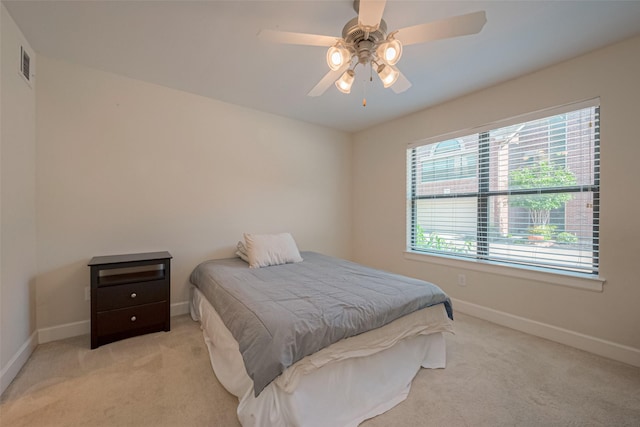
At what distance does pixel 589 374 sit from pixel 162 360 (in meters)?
3.13

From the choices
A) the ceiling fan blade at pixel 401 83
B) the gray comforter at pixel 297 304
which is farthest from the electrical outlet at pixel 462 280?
the ceiling fan blade at pixel 401 83

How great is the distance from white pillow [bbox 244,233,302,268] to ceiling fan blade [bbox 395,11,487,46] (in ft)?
7.08

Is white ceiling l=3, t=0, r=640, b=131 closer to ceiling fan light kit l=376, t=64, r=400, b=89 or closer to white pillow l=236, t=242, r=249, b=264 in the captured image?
ceiling fan light kit l=376, t=64, r=400, b=89

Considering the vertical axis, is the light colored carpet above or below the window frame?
below

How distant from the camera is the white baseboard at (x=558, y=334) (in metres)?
1.96

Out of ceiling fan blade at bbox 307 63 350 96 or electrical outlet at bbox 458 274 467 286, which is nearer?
ceiling fan blade at bbox 307 63 350 96

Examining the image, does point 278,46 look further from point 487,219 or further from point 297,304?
point 487,219

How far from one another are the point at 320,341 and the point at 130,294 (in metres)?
1.87

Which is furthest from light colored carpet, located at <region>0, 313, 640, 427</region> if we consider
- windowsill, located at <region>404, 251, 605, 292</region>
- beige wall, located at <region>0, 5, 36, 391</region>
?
windowsill, located at <region>404, 251, 605, 292</region>

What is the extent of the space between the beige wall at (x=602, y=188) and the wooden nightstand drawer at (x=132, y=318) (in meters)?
3.00

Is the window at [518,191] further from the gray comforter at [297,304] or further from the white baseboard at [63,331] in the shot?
the white baseboard at [63,331]

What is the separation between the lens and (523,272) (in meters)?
2.50

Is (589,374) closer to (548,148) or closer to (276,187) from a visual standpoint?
(548,148)

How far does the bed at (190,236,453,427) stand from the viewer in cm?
125
